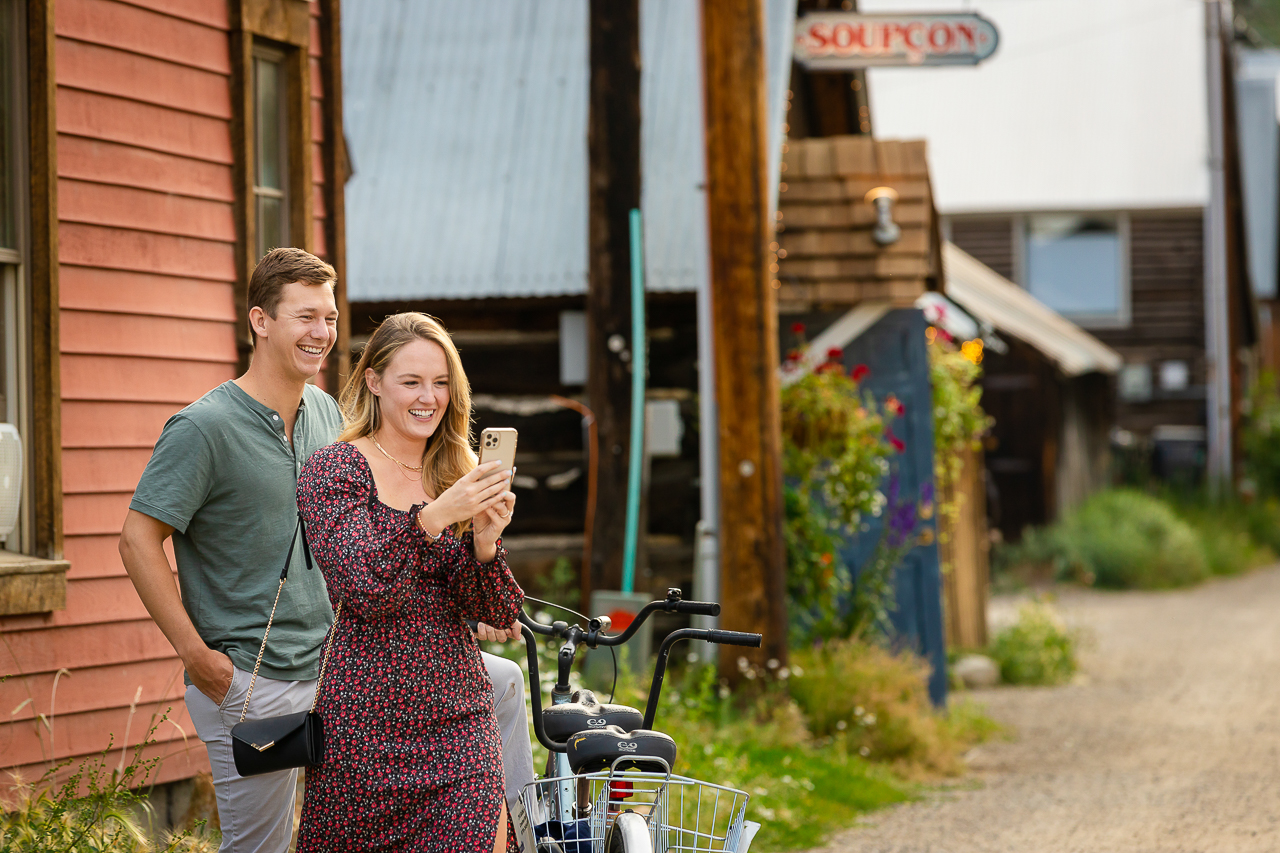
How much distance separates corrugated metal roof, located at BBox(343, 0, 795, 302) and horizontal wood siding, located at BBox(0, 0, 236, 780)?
3659mm

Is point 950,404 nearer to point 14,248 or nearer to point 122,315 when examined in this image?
point 122,315

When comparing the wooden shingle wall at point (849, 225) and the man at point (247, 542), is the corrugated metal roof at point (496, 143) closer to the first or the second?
the wooden shingle wall at point (849, 225)

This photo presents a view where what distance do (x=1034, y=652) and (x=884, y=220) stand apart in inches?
156

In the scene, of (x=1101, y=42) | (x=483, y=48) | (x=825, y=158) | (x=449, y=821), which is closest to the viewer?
(x=449, y=821)

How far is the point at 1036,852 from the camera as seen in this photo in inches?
226

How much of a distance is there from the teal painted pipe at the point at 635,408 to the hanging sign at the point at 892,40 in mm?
1996

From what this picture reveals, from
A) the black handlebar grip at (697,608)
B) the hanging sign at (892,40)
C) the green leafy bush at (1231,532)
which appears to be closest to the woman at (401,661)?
the black handlebar grip at (697,608)

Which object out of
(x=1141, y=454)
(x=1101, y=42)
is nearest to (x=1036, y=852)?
(x=1141, y=454)

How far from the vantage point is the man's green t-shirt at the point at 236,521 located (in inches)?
125

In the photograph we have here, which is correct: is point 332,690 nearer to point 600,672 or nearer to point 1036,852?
point 1036,852

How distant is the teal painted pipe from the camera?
793 centimetres

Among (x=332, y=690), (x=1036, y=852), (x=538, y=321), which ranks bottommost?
(x=1036, y=852)

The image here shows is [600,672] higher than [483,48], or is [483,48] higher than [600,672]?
[483,48]

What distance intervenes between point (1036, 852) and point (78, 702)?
379cm
